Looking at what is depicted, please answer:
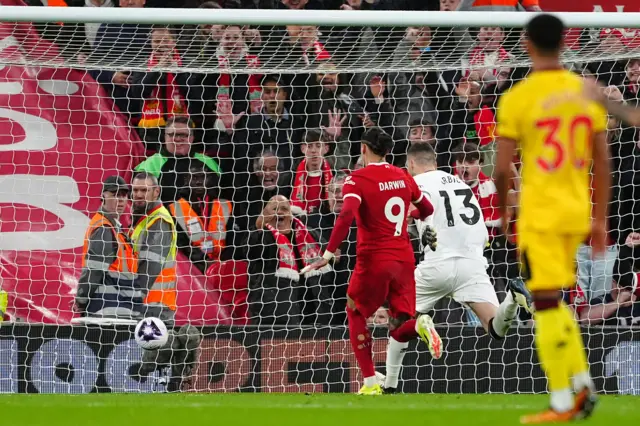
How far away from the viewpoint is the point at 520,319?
11.6m

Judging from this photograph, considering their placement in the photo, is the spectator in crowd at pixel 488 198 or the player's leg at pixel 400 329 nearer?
the player's leg at pixel 400 329

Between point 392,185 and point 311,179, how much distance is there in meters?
2.04

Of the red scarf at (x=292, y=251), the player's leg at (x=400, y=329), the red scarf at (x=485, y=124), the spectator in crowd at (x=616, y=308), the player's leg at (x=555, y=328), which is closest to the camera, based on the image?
the player's leg at (x=555, y=328)

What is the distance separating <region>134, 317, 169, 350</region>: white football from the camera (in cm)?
938

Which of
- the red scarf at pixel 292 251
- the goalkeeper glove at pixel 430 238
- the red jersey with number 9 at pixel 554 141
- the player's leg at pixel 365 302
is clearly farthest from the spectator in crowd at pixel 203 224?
the red jersey with number 9 at pixel 554 141

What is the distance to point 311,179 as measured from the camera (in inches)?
436

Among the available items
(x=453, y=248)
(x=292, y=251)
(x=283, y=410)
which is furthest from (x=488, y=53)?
(x=283, y=410)

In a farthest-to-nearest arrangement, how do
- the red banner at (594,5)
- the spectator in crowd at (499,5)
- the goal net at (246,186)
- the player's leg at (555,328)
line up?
1. the red banner at (594,5)
2. the spectator in crowd at (499,5)
3. the goal net at (246,186)
4. the player's leg at (555,328)

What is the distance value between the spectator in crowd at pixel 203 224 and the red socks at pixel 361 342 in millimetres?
2104

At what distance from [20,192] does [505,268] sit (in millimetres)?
4741

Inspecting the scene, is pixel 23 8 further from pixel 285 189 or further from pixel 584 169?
pixel 584 169

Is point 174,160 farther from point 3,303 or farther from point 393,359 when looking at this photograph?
point 393,359

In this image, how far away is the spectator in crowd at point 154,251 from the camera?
1047 centimetres

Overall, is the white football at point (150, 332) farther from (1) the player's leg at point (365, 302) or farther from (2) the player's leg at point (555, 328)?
(2) the player's leg at point (555, 328)
